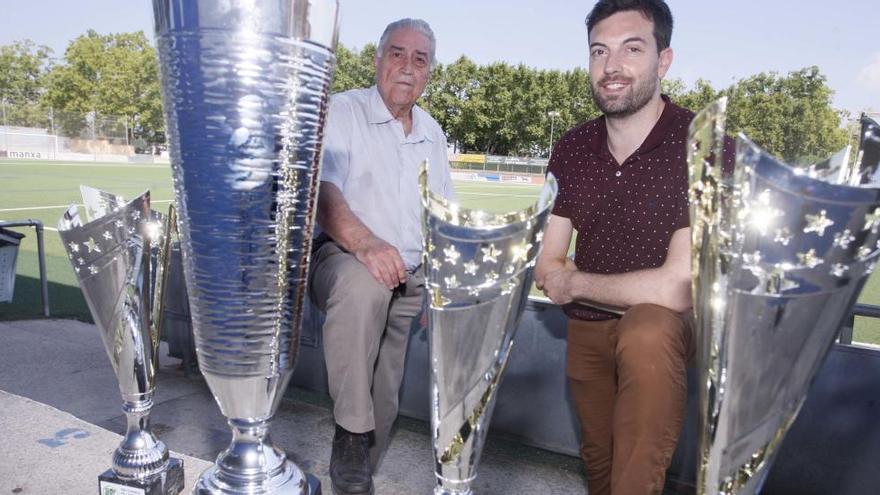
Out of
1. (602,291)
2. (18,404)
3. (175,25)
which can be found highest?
(175,25)

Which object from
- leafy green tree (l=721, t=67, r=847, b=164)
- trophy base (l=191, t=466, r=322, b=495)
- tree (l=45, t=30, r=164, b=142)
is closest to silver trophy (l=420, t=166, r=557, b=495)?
trophy base (l=191, t=466, r=322, b=495)

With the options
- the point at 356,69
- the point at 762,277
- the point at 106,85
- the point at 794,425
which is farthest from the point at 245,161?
the point at 106,85

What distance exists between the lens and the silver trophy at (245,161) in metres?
0.72

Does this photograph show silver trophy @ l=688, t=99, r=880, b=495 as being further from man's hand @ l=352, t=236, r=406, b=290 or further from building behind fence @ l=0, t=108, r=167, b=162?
building behind fence @ l=0, t=108, r=167, b=162

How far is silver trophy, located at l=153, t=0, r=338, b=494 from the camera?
0.72m

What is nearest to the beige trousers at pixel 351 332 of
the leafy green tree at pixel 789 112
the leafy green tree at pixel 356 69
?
the leafy green tree at pixel 356 69

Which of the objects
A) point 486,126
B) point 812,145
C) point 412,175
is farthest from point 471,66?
point 412,175

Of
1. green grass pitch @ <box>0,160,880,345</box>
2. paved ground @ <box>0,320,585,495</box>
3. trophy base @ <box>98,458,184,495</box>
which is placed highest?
trophy base @ <box>98,458,184,495</box>

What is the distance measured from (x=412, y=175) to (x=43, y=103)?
52.3 m

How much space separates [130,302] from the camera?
1.10 m

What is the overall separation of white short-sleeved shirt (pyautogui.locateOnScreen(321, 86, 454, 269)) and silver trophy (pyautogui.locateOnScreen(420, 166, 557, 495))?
4.77ft

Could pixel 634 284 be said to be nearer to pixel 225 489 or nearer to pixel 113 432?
pixel 225 489

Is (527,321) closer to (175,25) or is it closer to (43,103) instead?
(175,25)

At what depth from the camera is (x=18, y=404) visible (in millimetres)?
1598
